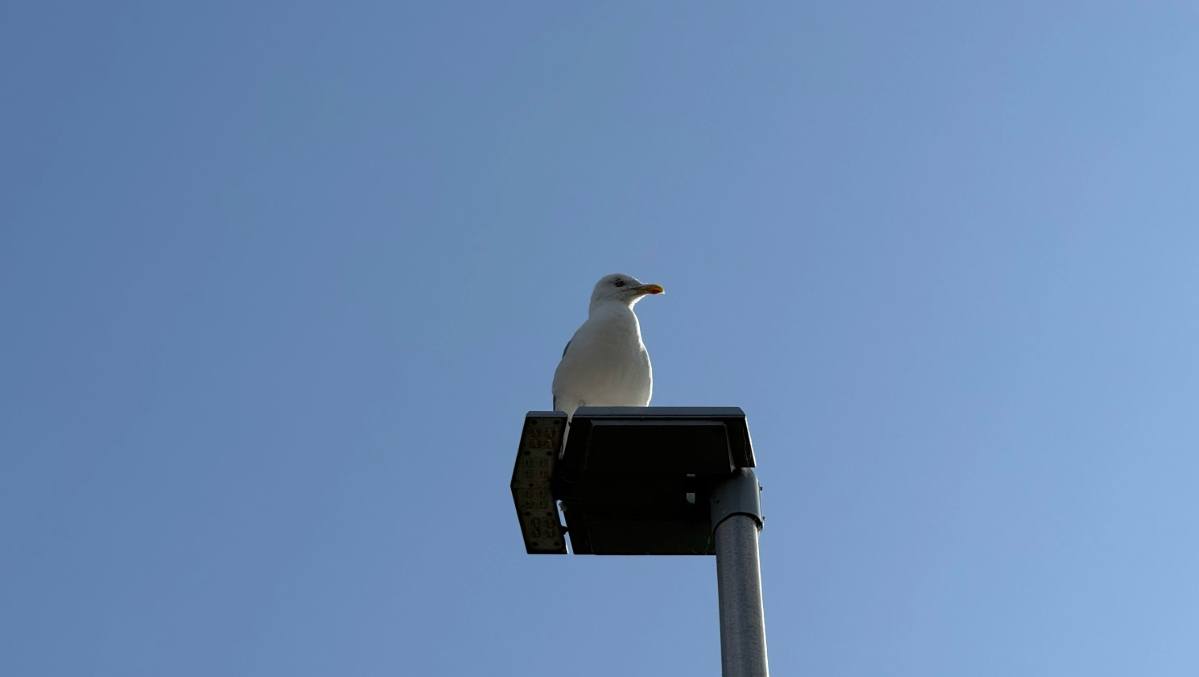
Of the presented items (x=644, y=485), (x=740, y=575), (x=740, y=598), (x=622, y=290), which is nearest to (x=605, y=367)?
(x=622, y=290)

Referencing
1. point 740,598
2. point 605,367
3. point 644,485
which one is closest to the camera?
point 740,598

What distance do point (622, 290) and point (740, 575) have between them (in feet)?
15.3

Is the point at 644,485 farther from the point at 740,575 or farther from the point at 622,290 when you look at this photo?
the point at 622,290

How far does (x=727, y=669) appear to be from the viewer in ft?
12.6

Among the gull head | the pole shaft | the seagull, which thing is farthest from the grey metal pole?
the gull head

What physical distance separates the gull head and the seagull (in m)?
0.50

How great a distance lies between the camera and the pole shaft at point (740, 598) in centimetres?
383

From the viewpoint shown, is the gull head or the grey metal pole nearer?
the grey metal pole

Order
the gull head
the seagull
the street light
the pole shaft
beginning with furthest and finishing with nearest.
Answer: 1. the gull head
2. the seagull
3. the street light
4. the pole shaft

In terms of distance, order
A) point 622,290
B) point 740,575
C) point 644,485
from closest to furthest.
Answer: point 740,575, point 644,485, point 622,290

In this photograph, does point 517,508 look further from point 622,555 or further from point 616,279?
point 616,279

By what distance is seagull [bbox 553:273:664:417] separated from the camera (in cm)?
763

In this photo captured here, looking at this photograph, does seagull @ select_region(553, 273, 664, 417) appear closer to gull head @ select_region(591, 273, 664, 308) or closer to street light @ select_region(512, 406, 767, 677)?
gull head @ select_region(591, 273, 664, 308)

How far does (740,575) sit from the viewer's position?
4086mm
